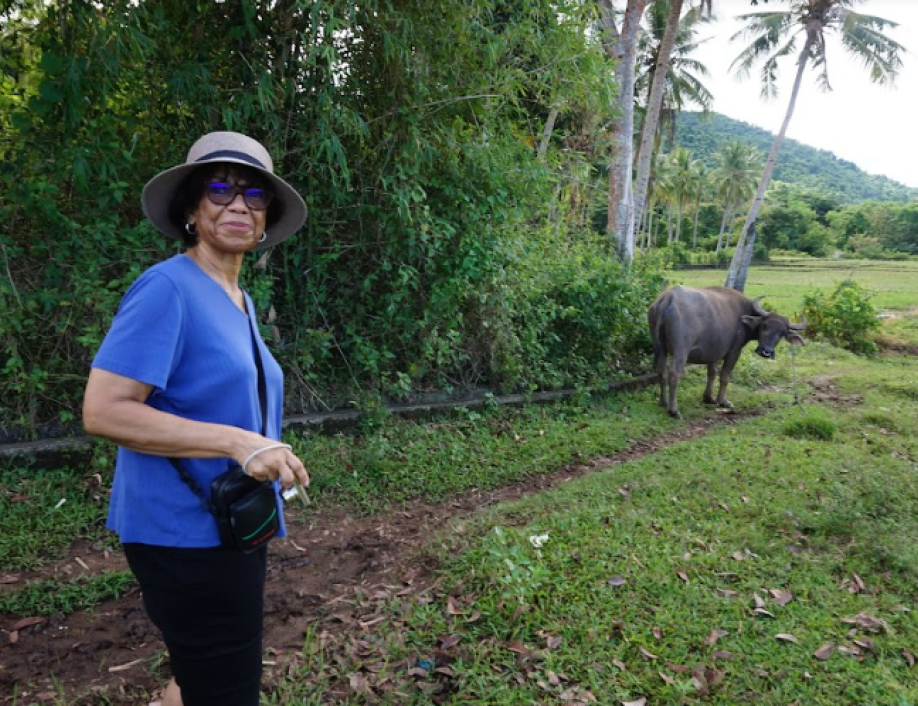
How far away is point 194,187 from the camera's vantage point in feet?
5.69

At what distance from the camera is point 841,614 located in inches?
128

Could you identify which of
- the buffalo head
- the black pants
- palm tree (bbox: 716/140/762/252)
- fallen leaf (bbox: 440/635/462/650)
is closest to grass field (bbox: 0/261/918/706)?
fallen leaf (bbox: 440/635/462/650)

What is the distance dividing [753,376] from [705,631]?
302 inches

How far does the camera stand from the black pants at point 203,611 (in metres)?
1.52

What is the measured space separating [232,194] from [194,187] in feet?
0.41

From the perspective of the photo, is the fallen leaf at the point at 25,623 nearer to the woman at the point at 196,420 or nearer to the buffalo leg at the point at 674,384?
the woman at the point at 196,420

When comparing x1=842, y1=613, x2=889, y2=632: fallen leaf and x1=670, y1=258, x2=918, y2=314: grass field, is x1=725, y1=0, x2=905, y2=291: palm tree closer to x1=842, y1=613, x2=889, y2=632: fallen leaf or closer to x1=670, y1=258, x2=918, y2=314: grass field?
x1=670, y1=258, x2=918, y2=314: grass field

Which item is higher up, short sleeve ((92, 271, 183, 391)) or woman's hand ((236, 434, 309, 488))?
short sleeve ((92, 271, 183, 391))

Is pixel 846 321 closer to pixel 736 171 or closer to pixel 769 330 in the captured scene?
pixel 769 330

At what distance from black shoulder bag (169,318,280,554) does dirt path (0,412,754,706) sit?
1559mm

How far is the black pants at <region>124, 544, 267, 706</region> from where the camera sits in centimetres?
152

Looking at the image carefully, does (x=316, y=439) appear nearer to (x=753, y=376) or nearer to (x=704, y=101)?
(x=753, y=376)

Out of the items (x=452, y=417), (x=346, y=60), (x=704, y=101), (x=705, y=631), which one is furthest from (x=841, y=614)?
(x=704, y=101)

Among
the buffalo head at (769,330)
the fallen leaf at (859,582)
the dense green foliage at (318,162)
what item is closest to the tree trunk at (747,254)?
the buffalo head at (769,330)
